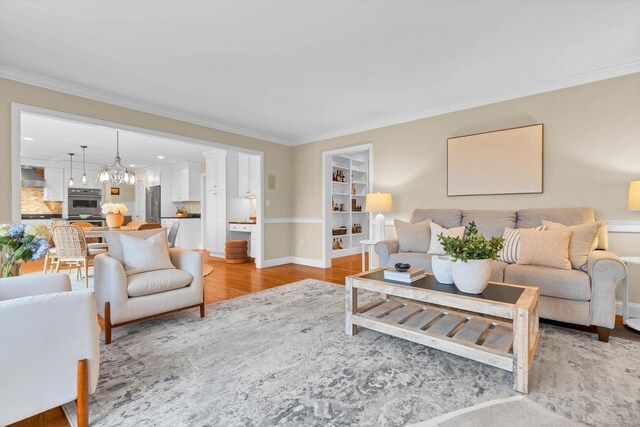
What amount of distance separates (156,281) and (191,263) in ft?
1.18

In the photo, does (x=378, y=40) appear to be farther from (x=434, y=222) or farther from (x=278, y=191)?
(x=278, y=191)

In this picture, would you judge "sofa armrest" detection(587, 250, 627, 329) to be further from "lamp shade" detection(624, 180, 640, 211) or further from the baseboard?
the baseboard

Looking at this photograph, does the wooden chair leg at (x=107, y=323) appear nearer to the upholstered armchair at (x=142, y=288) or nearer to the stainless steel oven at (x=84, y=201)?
the upholstered armchair at (x=142, y=288)

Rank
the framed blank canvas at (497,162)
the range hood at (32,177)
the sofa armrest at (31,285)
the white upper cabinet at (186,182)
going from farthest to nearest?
the white upper cabinet at (186,182)
the range hood at (32,177)
the framed blank canvas at (497,162)
the sofa armrest at (31,285)

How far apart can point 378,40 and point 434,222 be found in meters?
2.28

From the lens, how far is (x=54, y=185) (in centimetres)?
758

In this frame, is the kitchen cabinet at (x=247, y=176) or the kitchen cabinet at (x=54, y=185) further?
the kitchen cabinet at (x=54, y=185)

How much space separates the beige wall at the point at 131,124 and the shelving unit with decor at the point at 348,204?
1.23 meters

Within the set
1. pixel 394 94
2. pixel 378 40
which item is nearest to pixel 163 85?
pixel 378 40

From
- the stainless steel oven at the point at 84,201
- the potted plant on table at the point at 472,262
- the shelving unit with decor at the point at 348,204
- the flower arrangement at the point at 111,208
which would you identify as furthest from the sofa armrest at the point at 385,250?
the stainless steel oven at the point at 84,201

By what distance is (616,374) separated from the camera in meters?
1.83

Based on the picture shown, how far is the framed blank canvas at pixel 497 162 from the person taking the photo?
3.37 m

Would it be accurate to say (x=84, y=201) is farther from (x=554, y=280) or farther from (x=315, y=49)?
(x=554, y=280)

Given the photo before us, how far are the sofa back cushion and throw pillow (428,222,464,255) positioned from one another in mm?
152
